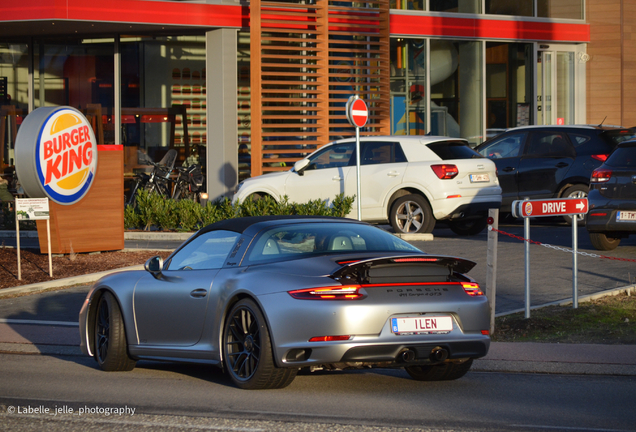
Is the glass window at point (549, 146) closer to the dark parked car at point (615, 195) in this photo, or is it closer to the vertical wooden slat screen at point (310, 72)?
the dark parked car at point (615, 195)

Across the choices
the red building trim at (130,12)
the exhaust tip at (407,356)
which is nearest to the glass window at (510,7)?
the red building trim at (130,12)

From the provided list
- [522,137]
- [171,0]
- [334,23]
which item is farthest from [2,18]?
[522,137]

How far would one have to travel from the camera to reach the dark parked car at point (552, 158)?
17.2 meters

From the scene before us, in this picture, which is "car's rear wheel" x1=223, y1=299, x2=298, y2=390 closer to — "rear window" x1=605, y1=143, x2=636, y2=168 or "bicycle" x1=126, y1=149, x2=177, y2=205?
"rear window" x1=605, y1=143, x2=636, y2=168

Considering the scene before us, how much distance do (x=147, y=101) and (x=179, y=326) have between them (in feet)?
56.7

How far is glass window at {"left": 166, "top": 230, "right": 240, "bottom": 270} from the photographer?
701cm

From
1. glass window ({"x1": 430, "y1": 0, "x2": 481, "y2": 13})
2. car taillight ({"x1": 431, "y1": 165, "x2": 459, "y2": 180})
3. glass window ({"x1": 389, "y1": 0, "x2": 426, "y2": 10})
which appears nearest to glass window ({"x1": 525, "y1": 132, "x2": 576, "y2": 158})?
car taillight ({"x1": 431, "y1": 165, "x2": 459, "y2": 180})

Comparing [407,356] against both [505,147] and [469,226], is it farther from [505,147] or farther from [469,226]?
[505,147]

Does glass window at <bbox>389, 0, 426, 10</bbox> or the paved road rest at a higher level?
glass window at <bbox>389, 0, 426, 10</bbox>

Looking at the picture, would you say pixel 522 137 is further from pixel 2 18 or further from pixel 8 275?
pixel 2 18

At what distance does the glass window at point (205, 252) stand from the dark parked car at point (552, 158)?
11.3 m

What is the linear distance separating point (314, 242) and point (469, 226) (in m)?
10.7

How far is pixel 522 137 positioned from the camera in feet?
59.5

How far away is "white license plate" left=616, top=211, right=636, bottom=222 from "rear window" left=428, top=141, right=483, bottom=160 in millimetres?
3579
